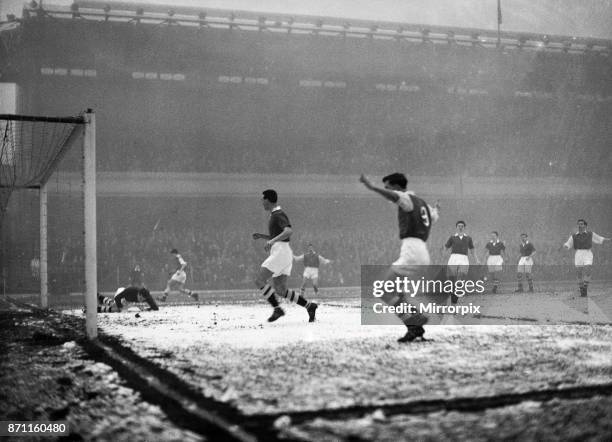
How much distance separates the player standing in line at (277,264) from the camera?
10156 mm

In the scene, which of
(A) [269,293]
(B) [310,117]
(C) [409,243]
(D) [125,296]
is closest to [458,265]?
(A) [269,293]

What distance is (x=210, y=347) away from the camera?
6918 millimetres

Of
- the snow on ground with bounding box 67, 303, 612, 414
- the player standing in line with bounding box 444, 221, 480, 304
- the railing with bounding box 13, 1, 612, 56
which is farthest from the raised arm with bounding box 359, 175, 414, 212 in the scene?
the railing with bounding box 13, 1, 612, 56

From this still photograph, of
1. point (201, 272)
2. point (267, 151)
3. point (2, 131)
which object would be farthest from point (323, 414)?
point (267, 151)

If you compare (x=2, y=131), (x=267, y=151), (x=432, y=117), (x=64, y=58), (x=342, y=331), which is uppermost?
(x=64, y=58)

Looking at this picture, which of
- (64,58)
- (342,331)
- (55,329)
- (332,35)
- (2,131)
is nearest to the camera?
(342,331)

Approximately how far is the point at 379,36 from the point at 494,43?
766 centimetres

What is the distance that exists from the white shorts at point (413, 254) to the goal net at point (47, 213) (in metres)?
3.73

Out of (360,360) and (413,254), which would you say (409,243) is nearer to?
(413,254)

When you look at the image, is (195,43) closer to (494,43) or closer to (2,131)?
(494,43)

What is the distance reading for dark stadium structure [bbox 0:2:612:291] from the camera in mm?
32594

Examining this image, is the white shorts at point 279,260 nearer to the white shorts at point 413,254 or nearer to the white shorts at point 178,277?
the white shorts at point 413,254

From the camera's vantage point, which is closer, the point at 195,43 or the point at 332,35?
the point at 195,43

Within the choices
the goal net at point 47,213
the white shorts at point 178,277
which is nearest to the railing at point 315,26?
the goal net at point 47,213
